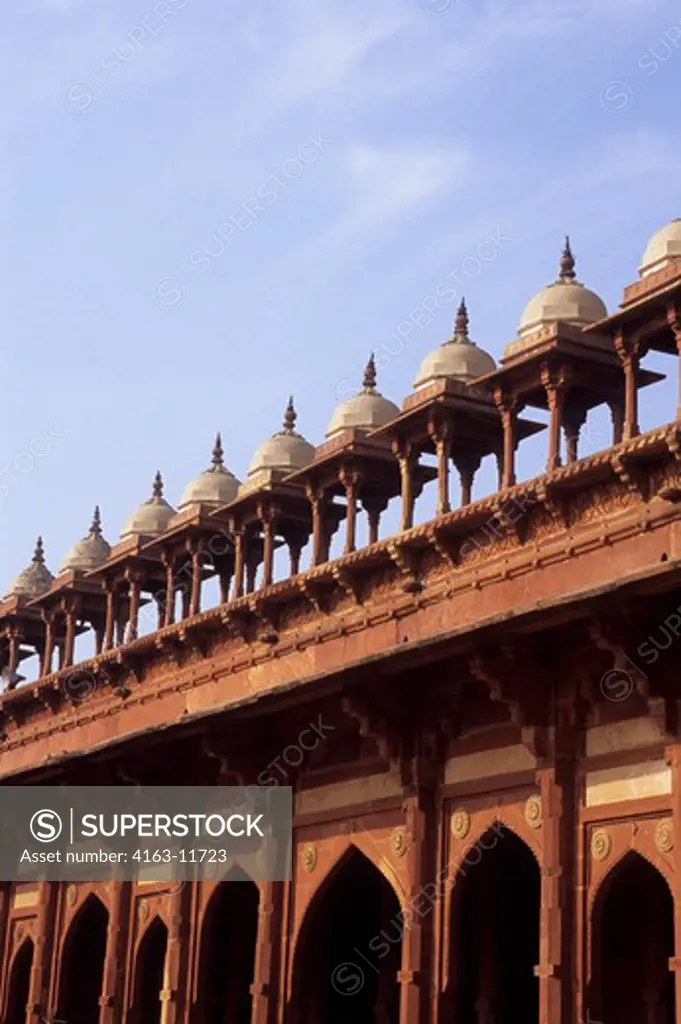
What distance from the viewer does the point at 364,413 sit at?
23.4m

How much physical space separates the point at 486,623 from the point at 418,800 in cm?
241

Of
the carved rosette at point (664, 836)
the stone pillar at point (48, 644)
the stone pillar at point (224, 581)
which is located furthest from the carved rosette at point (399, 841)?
the stone pillar at point (48, 644)

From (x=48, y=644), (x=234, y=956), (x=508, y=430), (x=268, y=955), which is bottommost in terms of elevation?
(x=268, y=955)

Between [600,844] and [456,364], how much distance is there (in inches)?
405

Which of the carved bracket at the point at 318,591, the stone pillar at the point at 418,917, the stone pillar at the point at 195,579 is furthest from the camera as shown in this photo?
the stone pillar at the point at 195,579

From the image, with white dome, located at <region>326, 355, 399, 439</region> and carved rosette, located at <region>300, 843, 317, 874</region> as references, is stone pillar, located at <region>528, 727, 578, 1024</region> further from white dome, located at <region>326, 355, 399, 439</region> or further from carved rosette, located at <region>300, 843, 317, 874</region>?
white dome, located at <region>326, 355, 399, 439</region>

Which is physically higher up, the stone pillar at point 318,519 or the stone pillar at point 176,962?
the stone pillar at point 318,519

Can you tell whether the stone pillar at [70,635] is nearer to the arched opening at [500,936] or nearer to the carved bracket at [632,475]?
the carved bracket at [632,475]

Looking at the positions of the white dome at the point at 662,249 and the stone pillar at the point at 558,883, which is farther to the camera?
the white dome at the point at 662,249

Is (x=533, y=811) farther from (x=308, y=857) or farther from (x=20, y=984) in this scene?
(x=20, y=984)

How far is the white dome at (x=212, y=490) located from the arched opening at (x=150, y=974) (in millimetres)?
8959

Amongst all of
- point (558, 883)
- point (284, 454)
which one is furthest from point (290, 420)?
point (558, 883)

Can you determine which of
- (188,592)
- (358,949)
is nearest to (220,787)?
(358,949)

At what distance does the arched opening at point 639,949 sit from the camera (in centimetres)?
1308
